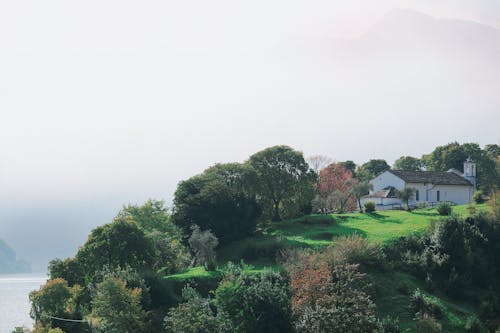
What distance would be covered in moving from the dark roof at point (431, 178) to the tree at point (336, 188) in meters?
6.07

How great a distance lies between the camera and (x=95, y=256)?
47.2 meters

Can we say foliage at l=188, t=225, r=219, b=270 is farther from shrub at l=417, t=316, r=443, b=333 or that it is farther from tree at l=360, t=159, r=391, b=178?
tree at l=360, t=159, r=391, b=178

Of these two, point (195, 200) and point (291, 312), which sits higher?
point (195, 200)

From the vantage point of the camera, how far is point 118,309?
3578 cm

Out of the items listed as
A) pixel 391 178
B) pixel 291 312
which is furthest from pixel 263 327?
pixel 391 178

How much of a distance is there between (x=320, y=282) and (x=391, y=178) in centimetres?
4131

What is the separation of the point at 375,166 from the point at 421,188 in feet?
91.8

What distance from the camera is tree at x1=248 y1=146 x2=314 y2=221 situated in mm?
62344

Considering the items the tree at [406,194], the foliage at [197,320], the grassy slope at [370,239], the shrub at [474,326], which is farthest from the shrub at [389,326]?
the tree at [406,194]

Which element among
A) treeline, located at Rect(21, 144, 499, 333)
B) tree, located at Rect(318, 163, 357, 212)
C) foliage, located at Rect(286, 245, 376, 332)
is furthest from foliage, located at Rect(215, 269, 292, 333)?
tree, located at Rect(318, 163, 357, 212)

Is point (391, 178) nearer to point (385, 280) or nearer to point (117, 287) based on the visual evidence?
point (385, 280)

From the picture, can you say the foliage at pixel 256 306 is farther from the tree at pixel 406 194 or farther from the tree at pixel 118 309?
the tree at pixel 406 194

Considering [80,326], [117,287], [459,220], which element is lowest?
[80,326]

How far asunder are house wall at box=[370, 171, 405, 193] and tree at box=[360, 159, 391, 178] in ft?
81.8
